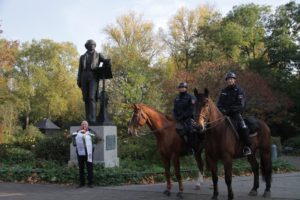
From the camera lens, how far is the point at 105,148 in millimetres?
16906

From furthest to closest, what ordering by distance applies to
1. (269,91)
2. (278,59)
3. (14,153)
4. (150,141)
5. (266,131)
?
(278,59), (269,91), (14,153), (150,141), (266,131)

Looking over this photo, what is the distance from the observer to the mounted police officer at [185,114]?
1282 centimetres

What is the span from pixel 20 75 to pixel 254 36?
33888 mm

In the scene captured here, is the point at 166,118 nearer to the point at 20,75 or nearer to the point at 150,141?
the point at 150,141

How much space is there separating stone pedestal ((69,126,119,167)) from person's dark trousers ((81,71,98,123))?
51 cm

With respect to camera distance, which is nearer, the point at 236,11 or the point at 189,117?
the point at 189,117

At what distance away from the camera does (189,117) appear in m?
12.9

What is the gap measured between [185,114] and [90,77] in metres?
5.66

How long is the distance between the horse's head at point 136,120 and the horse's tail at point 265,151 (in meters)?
2.98

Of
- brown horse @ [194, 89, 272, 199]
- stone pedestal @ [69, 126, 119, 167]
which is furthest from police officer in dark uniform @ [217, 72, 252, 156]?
stone pedestal @ [69, 126, 119, 167]

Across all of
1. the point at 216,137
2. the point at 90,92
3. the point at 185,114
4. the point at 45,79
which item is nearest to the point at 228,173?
the point at 216,137

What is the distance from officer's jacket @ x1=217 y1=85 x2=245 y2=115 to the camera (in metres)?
11.6

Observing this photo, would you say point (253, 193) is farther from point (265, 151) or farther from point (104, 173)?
point (104, 173)

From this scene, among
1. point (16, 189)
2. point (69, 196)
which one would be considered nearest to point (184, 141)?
point (69, 196)
